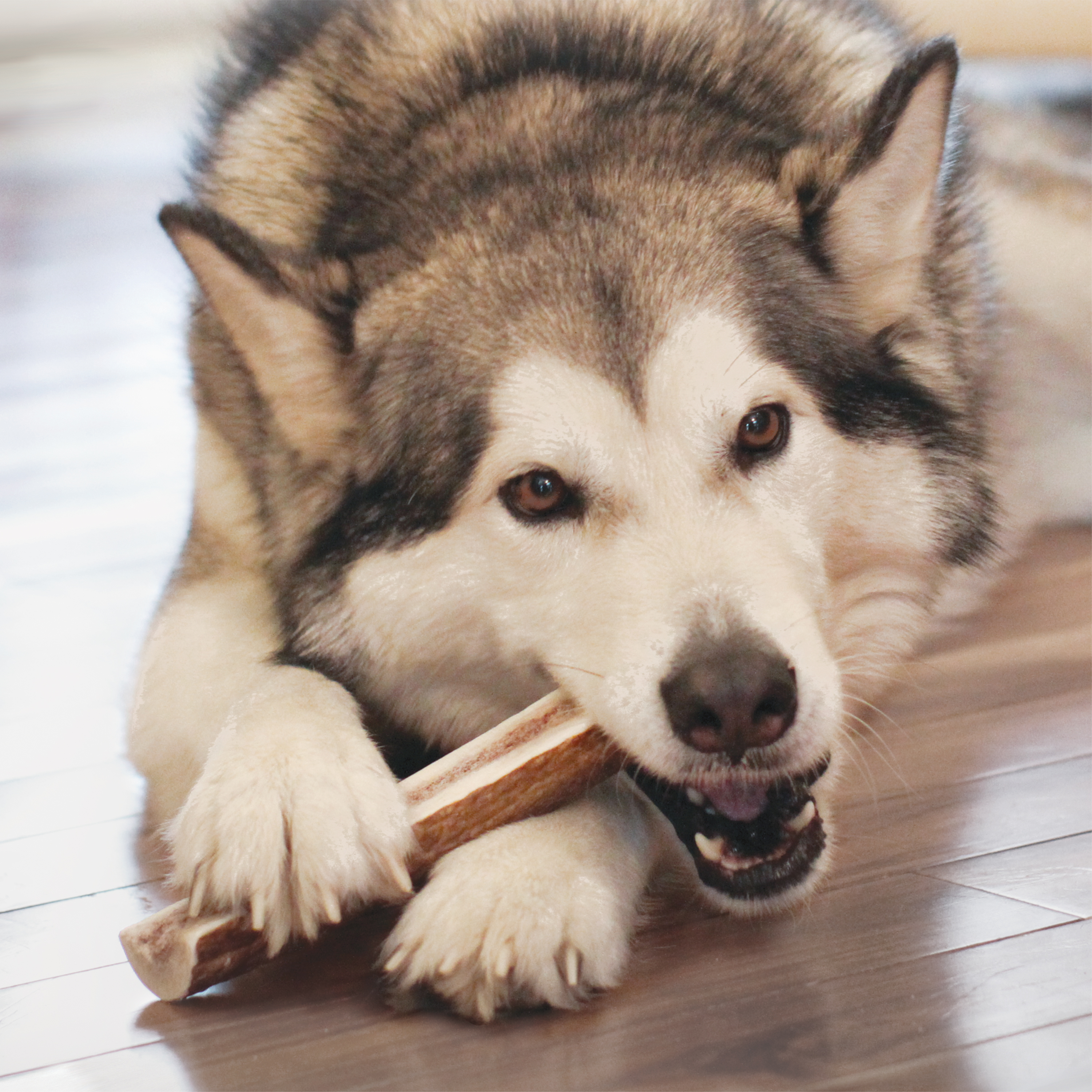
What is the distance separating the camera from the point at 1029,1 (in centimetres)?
460

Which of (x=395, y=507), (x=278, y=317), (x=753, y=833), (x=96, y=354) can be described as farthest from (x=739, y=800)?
(x=96, y=354)

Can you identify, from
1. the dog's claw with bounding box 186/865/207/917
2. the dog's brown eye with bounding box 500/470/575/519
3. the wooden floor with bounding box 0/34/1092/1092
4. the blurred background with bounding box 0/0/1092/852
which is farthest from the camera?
the blurred background with bounding box 0/0/1092/852

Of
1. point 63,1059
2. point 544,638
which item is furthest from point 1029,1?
point 63,1059

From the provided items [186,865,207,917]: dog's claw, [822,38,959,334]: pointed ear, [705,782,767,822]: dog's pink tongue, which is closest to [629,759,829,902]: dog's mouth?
[705,782,767,822]: dog's pink tongue

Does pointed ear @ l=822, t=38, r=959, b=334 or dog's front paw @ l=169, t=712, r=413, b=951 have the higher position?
pointed ear @ l=822, t=38, r=959, b=334

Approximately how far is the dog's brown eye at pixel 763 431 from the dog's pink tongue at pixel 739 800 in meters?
0.48

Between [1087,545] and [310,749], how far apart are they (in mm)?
2333

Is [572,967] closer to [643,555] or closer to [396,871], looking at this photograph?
[396,871]

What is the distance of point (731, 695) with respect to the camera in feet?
6.06

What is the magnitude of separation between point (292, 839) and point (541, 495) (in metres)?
0.59

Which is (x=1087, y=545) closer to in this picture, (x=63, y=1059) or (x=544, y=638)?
(x=544, y=638)

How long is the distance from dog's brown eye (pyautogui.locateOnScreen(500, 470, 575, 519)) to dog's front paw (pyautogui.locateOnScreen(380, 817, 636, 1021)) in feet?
1.55

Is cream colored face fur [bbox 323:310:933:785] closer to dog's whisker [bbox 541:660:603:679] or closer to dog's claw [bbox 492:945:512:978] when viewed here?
dog's whisker [bbox 541:660:603:679]

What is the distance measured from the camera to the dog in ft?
6.25
